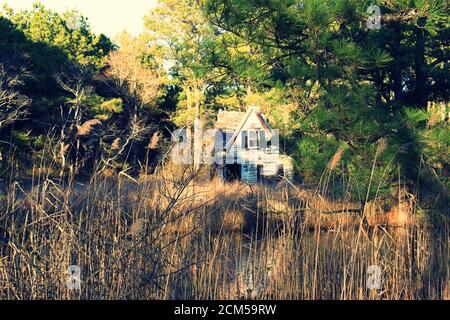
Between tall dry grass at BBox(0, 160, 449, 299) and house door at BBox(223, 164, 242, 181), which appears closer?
tall dry grass at BBox(0, 160, 449, 299)

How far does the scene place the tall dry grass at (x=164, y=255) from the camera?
372cm

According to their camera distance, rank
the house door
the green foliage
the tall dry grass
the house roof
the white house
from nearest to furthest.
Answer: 1. the tall dry grass
2. the house door
3. the white house
4. the green foliage
5. the house roof

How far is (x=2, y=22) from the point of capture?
21672mm

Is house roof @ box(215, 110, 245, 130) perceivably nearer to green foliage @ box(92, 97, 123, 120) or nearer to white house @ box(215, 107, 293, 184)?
white house @ box(215, 107, 293, 184)

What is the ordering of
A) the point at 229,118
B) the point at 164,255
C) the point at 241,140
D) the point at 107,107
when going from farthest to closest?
the point at 229,118 < the point at 107,107 < the point at 241,140 < the point at 164,255

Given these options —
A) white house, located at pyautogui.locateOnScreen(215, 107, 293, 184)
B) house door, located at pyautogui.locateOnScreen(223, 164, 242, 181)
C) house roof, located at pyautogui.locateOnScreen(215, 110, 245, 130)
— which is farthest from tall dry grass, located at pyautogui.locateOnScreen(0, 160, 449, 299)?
house roof, located at pyautogui.locateOnScreen(215, 110, 245, 130)

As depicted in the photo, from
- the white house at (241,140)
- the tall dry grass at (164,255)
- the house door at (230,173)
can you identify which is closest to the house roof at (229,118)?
the white house at (241,140)

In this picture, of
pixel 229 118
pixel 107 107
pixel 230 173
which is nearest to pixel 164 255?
pixel 230 173

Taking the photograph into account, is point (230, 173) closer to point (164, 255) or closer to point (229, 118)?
point (164, 255)

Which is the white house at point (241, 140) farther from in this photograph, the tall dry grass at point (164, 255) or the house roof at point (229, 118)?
the tall dry grass at point (164, 255)

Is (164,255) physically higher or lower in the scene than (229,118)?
lower

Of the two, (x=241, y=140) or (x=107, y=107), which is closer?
(x=241, y=140)

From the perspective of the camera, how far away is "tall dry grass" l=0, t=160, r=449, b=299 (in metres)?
3.72

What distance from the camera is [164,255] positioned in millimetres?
4004
